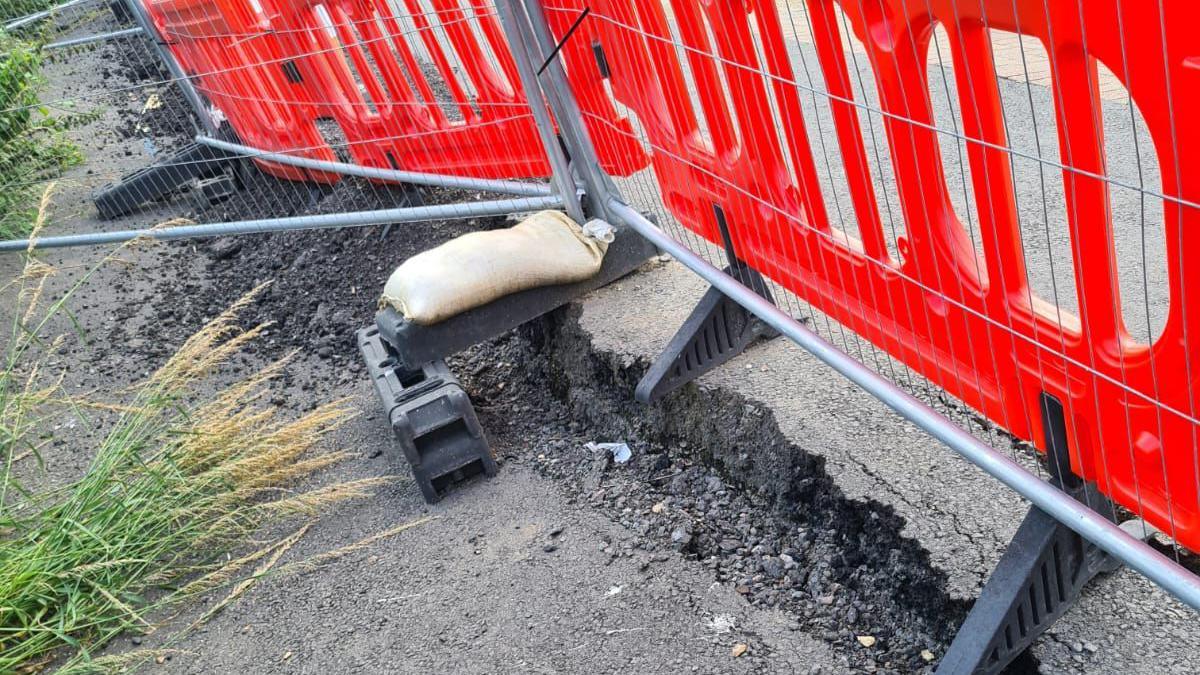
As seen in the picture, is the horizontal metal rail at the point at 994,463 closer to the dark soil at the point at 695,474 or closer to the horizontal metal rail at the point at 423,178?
the dark soil at the point at 695,474

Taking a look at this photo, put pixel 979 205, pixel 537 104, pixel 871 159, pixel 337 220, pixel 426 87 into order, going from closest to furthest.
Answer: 1. pixel 979 205
2. pixel 537 104
3. pixel 871 159
4. pixel 426 87
5. pixel 337 220

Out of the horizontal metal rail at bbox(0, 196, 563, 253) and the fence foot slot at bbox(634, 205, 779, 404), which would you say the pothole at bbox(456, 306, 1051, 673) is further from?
the horizontal metal rail at bbox(0, 196, 563, 253)

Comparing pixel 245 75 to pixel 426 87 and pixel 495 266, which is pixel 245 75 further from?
pixel 495 266

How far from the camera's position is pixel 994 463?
88.2 inches

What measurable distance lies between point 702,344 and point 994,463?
1426 mm

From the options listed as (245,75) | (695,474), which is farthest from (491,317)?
(245,75)

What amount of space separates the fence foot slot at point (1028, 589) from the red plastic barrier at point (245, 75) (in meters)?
4.16

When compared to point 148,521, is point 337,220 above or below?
above

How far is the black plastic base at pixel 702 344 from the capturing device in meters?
3.53

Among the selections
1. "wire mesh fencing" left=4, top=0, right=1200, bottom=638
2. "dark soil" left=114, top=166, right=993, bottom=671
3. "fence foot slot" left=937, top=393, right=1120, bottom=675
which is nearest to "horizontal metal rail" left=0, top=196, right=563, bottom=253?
"wire mesh fencing" left=4, top=0, right=1200, bottom=638

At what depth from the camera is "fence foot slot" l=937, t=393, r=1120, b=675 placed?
89.4 inches

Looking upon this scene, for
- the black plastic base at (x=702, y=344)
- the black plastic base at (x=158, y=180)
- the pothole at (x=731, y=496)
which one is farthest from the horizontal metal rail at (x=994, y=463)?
the black plastic base at (x=158, y=180)

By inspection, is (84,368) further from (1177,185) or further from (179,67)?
(1177,185)

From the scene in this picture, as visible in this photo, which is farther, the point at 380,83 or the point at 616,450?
the point at 380,83
